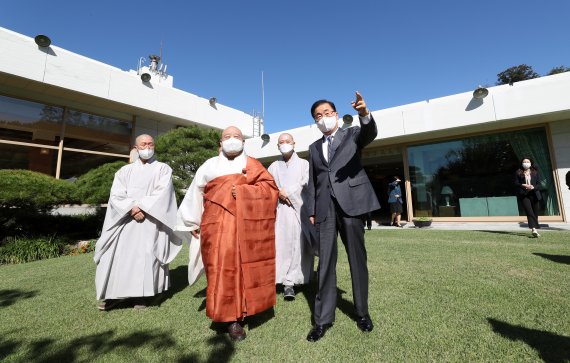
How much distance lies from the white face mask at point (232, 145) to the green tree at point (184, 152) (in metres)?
7.18

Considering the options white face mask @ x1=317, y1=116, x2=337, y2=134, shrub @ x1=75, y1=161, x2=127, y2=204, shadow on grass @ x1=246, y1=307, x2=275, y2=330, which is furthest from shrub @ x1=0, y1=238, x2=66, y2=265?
white face mask @ x1=317, y1=116, x2=337, y2=134

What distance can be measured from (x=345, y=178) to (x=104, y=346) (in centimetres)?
243

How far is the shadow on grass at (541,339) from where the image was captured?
5.69ft

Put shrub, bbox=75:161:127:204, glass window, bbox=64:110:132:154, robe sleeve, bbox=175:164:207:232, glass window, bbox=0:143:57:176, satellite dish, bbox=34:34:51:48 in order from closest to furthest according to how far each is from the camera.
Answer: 1. robe sleeve, bbox=175:164:207:232
2. shrub, bbox=75:161:127:204
3. satellite dish, bbox=34:34:51:48
4. glass window, bbox=0:143:57:176
5. glass window, bbox=64:110:132:154

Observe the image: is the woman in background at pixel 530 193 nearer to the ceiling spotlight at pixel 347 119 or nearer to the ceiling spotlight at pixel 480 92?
the ceiling spotlight at pixel 480 92

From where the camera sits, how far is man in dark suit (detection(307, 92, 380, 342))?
2.34 m

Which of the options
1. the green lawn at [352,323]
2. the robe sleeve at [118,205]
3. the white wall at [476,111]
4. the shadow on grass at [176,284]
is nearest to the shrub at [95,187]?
the green lawn at [352,323]

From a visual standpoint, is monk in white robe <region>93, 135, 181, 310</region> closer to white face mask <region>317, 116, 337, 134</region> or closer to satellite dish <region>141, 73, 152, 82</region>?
white face mask <region>317, 116, 337, 134</region>

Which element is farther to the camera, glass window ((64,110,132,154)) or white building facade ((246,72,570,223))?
glass window ((64,110,132,154))

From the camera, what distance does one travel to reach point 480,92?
8992 millimetres

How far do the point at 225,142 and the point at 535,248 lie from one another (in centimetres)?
577

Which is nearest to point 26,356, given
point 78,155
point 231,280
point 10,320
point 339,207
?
point 10,320

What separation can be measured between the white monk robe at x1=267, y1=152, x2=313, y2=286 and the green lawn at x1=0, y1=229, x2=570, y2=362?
29 cm

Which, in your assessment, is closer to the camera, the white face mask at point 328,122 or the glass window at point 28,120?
the white face mask at point 328,122
